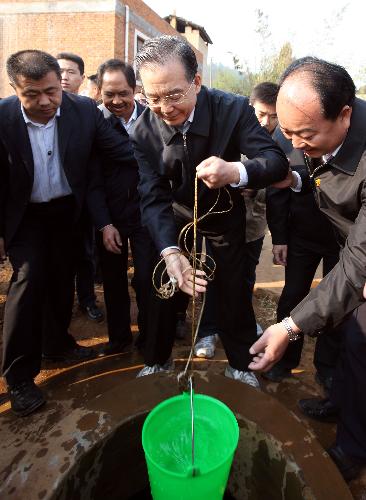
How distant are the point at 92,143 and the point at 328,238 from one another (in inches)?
61.0

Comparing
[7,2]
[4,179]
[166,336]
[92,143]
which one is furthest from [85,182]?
[7,2]

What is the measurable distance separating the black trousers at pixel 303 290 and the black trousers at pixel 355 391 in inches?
22.2

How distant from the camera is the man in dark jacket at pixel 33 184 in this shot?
216 centimetres

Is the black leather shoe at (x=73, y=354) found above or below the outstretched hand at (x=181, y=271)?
below

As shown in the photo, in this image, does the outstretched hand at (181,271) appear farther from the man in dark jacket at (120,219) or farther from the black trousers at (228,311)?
the man in dark jacket at (120,219)

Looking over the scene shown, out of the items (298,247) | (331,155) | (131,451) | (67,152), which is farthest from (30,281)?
(331,155)

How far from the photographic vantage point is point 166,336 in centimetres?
230

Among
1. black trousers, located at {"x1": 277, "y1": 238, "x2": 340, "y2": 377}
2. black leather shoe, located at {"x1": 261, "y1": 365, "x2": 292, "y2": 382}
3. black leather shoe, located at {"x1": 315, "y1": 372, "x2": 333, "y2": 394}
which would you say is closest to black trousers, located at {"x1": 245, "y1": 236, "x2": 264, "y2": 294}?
black trousers, located at {"x1": 277, "y1": 238, "x2": 340, "y2": 377}

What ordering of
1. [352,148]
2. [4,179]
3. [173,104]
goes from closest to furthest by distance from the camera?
1. [352,148]
2. [173,104]
3. [4,179]

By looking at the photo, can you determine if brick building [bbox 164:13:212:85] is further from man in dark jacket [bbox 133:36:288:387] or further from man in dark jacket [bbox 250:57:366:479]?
man in dark jacket [bbox 250:57:366:479]

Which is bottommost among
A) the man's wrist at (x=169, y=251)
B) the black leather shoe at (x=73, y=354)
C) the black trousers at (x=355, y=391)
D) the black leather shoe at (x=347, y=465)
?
the black leather shoe at (x=73, y=354)

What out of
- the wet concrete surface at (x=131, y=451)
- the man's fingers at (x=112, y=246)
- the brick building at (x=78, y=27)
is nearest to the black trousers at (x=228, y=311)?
the wet concrete surface at (x=131, y=451)

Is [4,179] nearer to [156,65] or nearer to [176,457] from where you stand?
[156,65]

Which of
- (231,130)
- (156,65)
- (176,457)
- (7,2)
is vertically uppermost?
(7,2)
